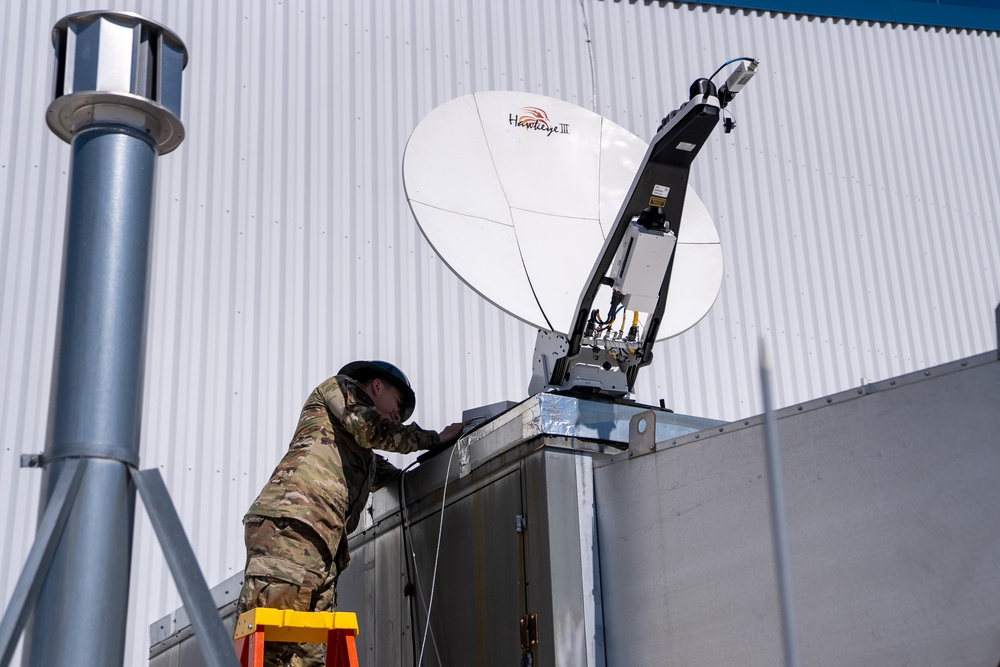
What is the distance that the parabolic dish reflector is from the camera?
6559 mm

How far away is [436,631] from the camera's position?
6402 millimetres

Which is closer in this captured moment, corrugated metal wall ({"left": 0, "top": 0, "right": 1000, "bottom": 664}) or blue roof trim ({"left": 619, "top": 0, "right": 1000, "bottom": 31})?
corrugated metal wall ({"left": 0, "top": 0, "right": 1000, "bottom": 664})

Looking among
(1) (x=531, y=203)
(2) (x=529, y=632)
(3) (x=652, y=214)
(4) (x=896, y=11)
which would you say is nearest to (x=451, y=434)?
(2) (x=529, y=632)

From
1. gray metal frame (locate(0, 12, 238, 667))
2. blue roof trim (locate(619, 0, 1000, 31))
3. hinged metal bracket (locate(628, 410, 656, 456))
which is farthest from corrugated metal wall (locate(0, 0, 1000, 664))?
gray metal frame (locate(0, 12, 238, 667))

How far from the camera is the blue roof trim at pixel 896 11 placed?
12945 mm

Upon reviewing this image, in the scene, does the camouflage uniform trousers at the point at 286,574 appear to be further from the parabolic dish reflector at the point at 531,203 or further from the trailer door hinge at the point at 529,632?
the parabolic dish reflector at the point at 531,203

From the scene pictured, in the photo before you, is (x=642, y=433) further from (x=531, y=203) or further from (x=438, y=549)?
(x=531, y=203)

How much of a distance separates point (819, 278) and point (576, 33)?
11.4 ft

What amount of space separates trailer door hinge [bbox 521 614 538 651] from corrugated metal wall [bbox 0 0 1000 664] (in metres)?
4.40

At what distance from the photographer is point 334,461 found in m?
6.29

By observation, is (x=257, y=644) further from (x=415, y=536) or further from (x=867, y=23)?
(x=867, y=23)

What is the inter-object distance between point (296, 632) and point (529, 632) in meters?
1.08

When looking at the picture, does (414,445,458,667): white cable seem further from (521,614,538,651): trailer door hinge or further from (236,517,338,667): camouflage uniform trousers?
(521,614,538,651): trailer door hinge

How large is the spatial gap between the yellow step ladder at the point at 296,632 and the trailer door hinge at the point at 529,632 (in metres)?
0.80
